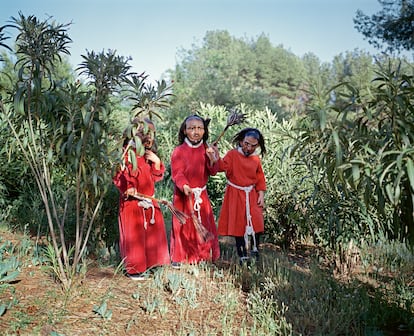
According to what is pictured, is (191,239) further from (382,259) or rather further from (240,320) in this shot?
(382,259)

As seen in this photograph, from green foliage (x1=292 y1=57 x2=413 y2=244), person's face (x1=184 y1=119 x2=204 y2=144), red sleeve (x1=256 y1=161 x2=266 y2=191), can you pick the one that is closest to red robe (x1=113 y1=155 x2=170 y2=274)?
person's face (x1=184 y1=119 x2=204 y2=144)

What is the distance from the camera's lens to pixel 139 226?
4.28m

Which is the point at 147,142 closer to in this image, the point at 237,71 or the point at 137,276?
the point at 137,276

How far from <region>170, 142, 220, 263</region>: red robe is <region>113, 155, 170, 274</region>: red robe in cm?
20

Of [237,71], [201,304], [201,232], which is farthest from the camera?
[237,71]

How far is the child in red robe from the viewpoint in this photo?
418cm

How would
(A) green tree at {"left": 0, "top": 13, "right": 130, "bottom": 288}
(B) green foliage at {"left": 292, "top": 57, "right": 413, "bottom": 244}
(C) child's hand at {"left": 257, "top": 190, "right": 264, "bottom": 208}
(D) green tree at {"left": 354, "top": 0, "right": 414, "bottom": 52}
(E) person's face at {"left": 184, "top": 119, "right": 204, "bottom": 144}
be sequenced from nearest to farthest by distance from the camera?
(B) green foliage at {"left": 292, "top": 57, "right": 413, "bottom": 244} → (A) green tree at {"left": 0, "top": 13, "right": 130, "bottom": 288} → (E) person's face at {"left": 184, "top": 119, "right": 204, "bottom": 144} → (C) child's hand at {"left": 257, "top": 190, "right": 264, "bottom": 208} → (D) green tree at {"left": 354, "top": 0, "right": 414, "bottom": 52}

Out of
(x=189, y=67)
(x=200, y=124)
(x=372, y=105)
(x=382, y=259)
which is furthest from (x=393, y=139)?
(x=189, y=67)

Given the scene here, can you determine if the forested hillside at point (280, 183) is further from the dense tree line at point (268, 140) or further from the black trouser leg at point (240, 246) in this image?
the black trouser leg at point (240, 246)

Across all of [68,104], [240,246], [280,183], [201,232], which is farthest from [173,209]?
[280,183]

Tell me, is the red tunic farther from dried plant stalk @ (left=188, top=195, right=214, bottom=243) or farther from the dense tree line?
the dense tree line

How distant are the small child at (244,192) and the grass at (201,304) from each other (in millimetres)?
559

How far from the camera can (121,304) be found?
3.45 m

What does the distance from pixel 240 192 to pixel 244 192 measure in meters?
0.04
